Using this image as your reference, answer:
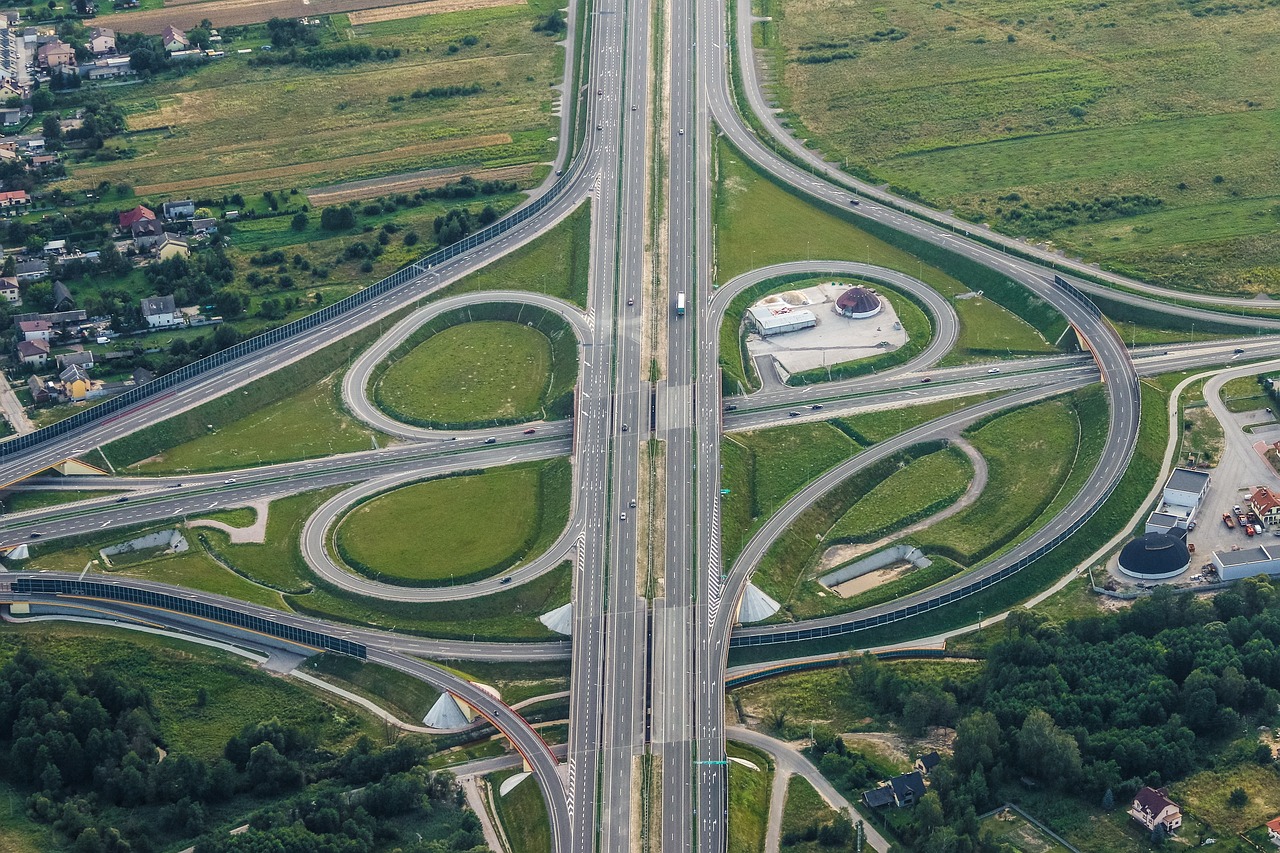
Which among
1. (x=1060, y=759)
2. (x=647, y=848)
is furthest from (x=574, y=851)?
(x=1060, y=759)

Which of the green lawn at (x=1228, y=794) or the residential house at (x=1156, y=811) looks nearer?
the green lawn at (x=1228, y=794)

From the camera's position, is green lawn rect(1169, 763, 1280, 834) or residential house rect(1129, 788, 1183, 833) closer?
green lawn rect(1169, 763, 1280, 834)

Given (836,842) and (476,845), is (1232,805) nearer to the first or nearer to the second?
(836,842)

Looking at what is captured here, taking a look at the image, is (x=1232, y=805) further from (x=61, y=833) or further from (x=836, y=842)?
(x=61, y=833)

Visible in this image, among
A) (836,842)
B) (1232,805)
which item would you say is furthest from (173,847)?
(1232,805)

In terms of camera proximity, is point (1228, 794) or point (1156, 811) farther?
point (1228, 794)

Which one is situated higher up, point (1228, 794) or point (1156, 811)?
point (1156, 811)
